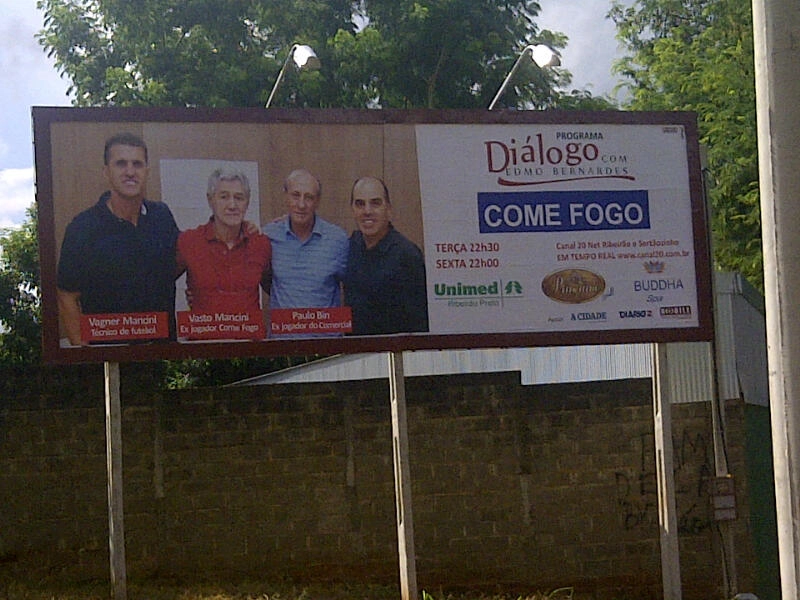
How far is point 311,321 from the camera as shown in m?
11.1

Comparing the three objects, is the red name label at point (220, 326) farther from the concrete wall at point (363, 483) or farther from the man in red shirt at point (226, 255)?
the concrete wall at point (363, 483)

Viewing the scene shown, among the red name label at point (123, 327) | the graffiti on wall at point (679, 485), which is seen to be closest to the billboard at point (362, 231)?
the red name label at point (123, 327)

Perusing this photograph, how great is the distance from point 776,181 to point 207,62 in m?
16.5

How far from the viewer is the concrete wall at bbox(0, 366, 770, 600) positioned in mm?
11992

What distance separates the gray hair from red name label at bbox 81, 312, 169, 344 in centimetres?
126

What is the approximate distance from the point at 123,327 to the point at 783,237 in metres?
6.44

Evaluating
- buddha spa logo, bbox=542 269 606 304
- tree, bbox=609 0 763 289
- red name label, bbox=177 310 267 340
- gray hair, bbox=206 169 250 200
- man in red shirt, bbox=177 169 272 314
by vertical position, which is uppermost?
tree, bbox=609 0 763 289

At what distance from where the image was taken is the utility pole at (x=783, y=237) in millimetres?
6176

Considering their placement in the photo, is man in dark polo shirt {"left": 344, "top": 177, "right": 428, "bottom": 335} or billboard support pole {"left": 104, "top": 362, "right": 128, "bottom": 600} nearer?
billboard support pole {"left": 104, "top": 362, "right": 128, "bottom": 600}

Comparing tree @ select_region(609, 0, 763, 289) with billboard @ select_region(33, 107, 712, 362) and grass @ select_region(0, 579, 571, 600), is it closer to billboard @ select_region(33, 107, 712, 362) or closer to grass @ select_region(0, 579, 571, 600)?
billboard @ select_region(33, 107, 712, 362)

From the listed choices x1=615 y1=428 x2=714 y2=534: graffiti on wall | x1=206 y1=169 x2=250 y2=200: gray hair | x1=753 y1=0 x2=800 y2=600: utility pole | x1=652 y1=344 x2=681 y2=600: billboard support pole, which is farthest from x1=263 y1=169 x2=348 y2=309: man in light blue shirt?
x1=753 y1=0 x2=800 y2=600: utility pole

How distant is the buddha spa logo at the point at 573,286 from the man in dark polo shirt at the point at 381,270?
1.26 m

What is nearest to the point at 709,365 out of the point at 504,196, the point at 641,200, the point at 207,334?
the point at 641,200

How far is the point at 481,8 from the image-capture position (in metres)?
22.5
